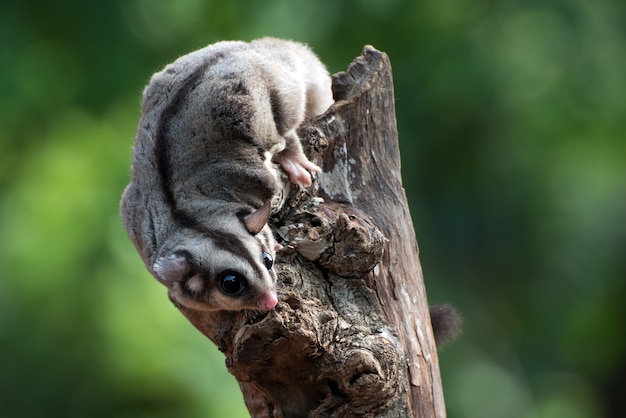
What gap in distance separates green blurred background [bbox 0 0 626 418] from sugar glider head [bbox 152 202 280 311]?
3.89m

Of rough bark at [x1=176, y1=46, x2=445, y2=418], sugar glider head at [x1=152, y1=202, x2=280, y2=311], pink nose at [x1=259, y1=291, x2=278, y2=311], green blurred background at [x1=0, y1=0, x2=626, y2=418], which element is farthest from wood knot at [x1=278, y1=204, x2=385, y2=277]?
green blurred background at [x1=0, y1=0, x2=626, y2=418]

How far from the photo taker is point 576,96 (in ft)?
34.6

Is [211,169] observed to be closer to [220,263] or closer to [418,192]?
[220,263]

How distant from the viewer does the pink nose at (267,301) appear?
432cm

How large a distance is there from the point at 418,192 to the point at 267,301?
7567 mm

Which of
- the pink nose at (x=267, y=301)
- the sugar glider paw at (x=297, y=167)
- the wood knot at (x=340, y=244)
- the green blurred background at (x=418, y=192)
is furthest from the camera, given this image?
the green blurred background at (x=418, y=192)

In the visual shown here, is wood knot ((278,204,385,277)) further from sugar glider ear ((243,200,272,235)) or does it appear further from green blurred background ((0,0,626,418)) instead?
green blurred background ((0,0,626,418))

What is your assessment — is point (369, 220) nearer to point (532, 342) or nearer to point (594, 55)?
point (594, 55)

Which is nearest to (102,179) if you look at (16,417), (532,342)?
(16,417)

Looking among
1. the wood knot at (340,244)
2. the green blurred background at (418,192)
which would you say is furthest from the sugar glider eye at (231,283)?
the green blurred background at (418,192)

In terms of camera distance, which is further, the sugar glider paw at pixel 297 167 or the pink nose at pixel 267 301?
the sugar glider paw at pixel 297 167

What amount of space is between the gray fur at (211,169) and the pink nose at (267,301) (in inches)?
5.2

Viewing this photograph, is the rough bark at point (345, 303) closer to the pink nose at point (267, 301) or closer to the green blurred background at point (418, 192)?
the pink nose at point (267, 301)

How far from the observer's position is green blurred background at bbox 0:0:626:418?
348 inches
